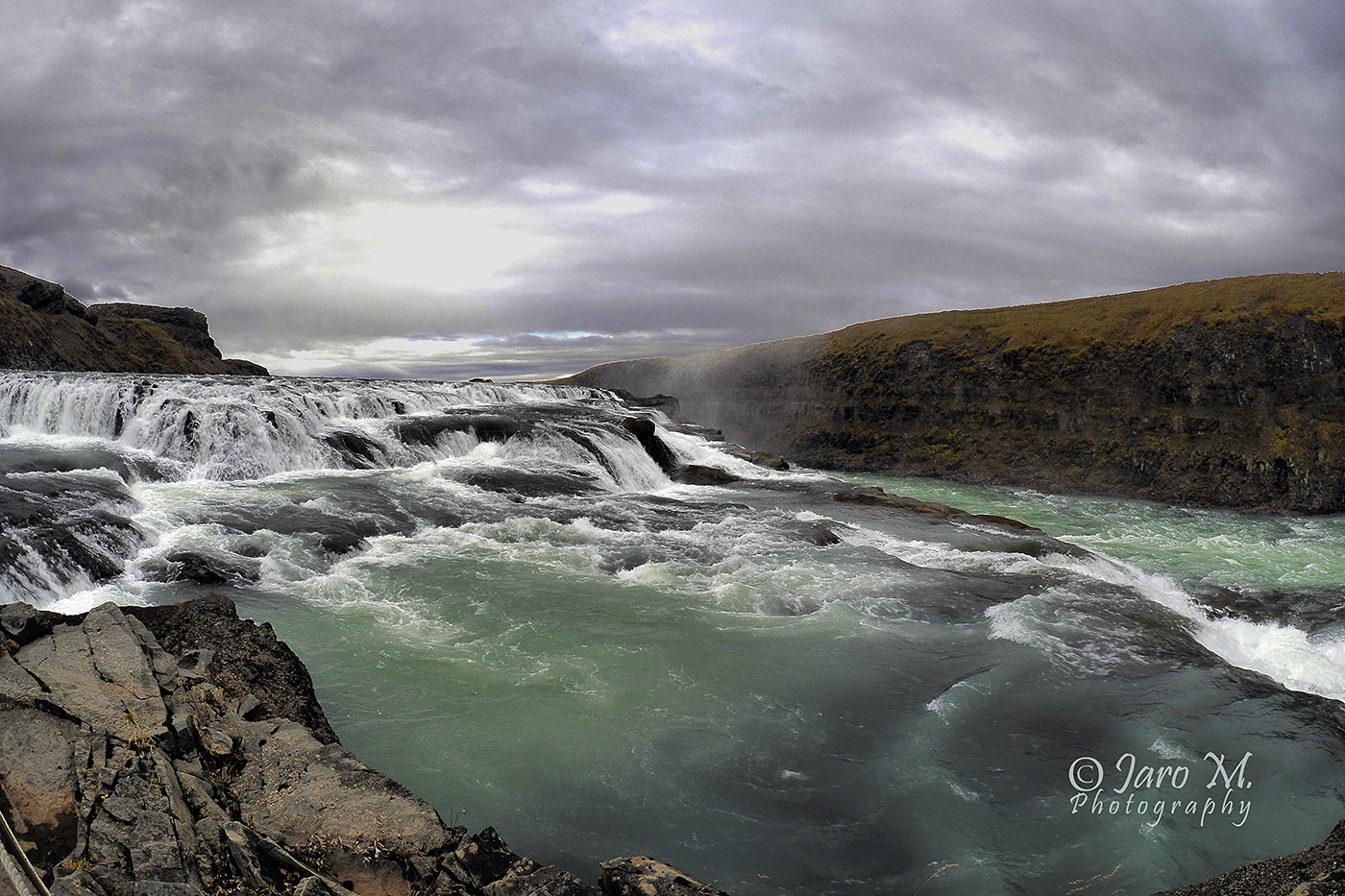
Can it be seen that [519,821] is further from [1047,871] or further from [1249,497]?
[1249,497]

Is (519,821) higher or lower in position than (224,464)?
lower

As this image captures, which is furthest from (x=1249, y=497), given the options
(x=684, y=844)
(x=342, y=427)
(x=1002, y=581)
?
(x=342, y=427)

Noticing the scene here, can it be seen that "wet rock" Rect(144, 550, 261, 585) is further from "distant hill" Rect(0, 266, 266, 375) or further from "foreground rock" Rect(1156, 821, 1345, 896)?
"distant hill" Rect(0, 266, 266, 375)

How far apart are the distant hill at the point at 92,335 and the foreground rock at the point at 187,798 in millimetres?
59852

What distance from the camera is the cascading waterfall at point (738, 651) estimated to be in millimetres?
5414

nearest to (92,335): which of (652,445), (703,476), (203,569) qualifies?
(652,445)

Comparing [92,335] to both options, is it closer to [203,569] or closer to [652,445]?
[652,445]

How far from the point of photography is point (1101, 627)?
31.0 ft

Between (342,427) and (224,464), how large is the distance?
4.11 metres

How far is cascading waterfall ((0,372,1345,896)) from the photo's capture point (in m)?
5.41

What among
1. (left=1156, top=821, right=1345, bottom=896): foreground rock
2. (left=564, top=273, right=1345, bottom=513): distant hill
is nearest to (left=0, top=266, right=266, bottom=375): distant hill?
(left=564, top=273, right=1345, bottom=513): distant hill

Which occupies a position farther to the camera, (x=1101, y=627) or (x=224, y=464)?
(x=224, y=464)

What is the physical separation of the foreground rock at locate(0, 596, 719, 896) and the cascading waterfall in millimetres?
1394

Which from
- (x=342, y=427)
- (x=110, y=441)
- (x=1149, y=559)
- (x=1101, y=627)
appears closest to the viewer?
(x=1101, y=627)
